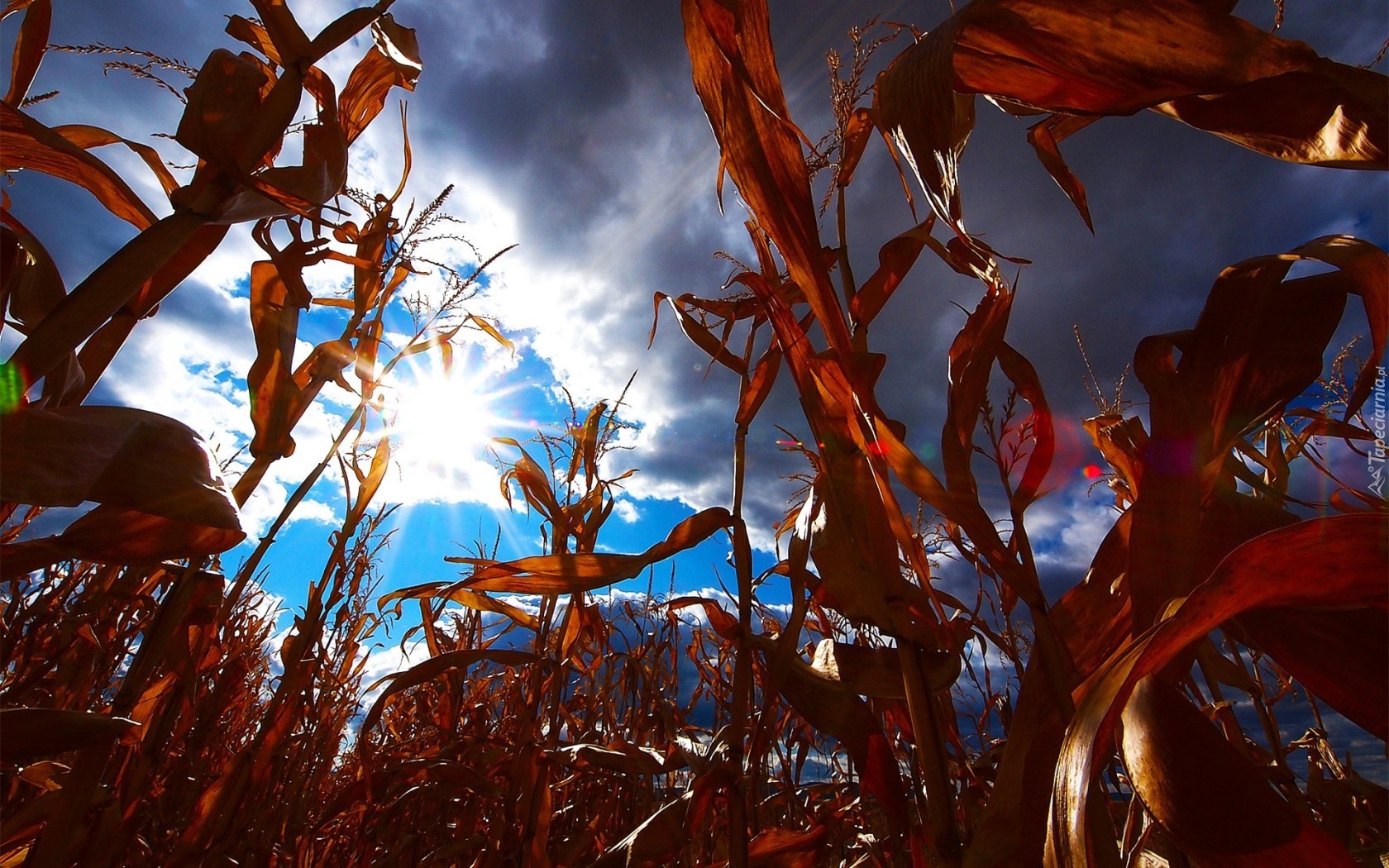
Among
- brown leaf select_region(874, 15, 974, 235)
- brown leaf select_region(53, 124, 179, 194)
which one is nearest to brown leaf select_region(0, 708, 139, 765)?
brown leaf select_region(53, 124, 179, 194)

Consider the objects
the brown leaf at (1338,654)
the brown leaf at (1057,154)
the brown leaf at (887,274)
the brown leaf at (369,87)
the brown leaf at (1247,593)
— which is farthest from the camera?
the brown leaf at (369,87)

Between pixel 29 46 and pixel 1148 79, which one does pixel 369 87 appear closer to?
pixel 29 46

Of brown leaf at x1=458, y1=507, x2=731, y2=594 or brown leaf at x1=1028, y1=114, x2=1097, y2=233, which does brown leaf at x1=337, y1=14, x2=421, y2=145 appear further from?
brown leaf at x1=1028, y1=114, x2=1097, y2=233

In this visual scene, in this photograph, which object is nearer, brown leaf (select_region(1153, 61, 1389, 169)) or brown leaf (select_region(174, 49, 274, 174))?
brown leaf (select_region(1153, 61, 1389, 169))

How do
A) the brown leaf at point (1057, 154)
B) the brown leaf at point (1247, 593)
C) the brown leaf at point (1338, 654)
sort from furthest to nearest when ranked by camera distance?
the brown leaf at point (1057, 154)
the brown leaf at point (1338, 654)
the brown leaf at point (1247, 593)

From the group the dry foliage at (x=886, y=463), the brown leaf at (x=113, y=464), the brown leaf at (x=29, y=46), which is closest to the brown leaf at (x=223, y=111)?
the dry foliage at (x=886, y=463)

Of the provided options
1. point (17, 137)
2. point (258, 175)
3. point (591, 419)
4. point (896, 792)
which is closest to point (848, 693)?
point (896, 792)

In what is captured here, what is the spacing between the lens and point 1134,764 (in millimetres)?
401

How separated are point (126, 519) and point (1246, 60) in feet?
3.43

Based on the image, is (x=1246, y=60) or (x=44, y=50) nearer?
(x=1246, y=60)

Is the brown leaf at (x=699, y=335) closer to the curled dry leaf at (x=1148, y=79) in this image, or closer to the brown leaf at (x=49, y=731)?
the curled dry leaf at (x=1148, y=79)

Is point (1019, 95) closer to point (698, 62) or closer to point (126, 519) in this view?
point (698, 62)

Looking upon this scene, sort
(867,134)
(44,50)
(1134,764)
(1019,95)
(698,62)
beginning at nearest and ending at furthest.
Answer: (1134,764), (1019,95), (698,62), (44,50), (867,134)

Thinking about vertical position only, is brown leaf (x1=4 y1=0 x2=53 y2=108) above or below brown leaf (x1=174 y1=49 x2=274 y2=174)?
above
